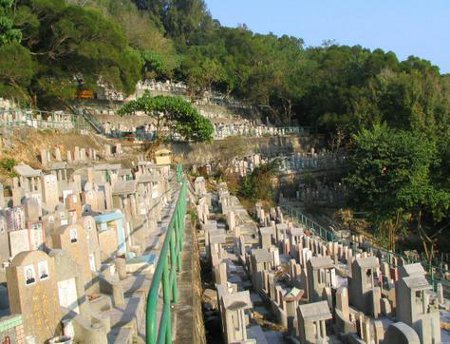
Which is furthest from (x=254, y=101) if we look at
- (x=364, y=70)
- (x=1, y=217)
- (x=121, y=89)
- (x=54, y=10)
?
(x=1, y=217)

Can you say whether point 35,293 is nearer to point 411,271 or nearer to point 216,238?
point 411,271

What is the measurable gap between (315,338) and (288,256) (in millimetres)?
4743

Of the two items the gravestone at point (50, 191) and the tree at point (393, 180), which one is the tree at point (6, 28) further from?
the tree at point (393, 180)

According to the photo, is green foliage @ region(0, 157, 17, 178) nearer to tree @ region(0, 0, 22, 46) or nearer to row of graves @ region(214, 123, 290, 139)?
tree @ region(0, 0, 22, 46)

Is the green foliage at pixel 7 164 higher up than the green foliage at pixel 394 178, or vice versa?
the green foliage at pixel 7 164

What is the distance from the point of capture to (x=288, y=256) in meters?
11.0

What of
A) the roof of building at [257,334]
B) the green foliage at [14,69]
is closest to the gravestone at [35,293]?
the roof of building at [257,334]

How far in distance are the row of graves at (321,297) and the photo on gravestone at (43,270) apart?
8.33 feet

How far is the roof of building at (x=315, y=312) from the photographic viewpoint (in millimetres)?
6317

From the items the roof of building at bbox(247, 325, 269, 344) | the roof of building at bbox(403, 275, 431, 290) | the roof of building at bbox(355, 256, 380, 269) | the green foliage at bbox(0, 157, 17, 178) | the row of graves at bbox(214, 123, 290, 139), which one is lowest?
the roof of building at bbox(247, 325, 269, 344)

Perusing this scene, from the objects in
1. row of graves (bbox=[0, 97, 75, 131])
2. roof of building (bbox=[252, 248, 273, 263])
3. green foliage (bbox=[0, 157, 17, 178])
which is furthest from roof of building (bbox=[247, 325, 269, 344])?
row of graves (bbox=[0, 97, 75, 131])

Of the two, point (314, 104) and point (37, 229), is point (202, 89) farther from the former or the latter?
point (37, 229)

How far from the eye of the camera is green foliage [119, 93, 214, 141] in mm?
22109

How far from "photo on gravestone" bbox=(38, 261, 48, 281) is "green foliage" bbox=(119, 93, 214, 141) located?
19.1 meters
